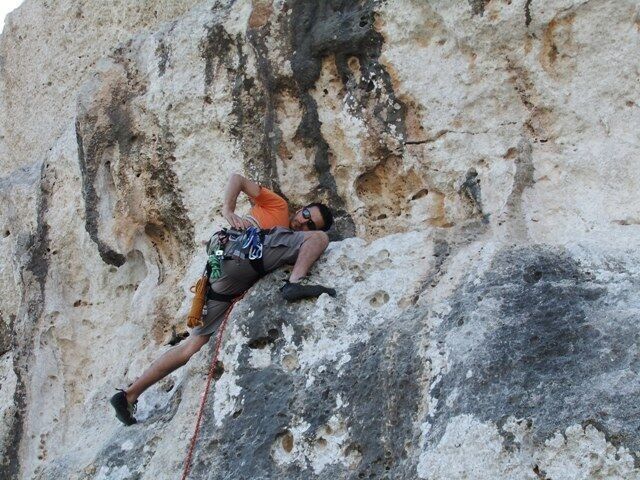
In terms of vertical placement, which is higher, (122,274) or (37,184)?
(37,184)

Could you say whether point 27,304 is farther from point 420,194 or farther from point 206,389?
point 420,194

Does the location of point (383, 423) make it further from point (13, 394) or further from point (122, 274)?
point (13, 394)

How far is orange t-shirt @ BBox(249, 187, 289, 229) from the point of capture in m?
6.18

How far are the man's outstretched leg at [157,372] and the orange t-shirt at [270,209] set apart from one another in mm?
766

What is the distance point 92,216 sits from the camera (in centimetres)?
709

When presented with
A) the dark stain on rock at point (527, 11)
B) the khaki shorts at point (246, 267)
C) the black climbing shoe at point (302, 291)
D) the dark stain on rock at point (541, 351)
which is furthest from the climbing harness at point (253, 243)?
the dark stain on rock at point (527, 11)

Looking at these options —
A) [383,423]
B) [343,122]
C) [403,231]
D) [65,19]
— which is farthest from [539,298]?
[65,19]

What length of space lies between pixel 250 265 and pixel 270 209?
542mm

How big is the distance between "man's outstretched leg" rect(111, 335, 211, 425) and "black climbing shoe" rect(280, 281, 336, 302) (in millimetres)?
616

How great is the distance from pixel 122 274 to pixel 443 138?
2588 millimetres

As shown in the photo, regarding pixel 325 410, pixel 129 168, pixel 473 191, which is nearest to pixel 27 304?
pixel 129 168

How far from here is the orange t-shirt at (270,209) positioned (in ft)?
20.3

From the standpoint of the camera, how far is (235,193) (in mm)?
6047

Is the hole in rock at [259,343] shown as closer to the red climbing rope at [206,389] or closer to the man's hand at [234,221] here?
the red climbing rope at [206,389]
